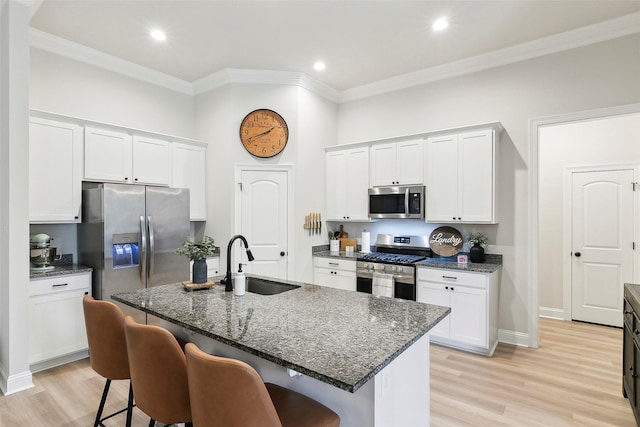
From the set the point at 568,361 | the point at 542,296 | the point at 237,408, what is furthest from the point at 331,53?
the point at 542,296

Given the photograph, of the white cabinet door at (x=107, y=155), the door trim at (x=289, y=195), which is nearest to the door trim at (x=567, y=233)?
the door trim at (x=289, y=195)

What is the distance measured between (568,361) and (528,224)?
4.54 feet

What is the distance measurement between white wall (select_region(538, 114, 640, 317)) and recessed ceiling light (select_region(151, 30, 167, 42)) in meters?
4.68

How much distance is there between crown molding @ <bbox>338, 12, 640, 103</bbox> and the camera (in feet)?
10.7

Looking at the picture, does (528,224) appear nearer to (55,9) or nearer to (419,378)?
(419,378)

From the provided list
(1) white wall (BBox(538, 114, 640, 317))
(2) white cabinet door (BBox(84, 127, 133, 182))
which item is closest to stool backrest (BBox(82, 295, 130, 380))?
(2) white cabinet door (BBox(84, 127, 133, 182))

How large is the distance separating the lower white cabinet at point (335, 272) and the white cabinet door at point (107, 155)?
98.4 inches

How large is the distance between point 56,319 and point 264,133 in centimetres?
292

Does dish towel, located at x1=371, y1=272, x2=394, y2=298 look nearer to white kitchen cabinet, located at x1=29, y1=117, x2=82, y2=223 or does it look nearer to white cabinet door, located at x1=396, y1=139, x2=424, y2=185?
white cabinet door, located at x1=396, y1=139, x2=424, y2=185

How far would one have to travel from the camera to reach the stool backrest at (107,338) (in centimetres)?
183

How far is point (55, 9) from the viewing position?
120 inches

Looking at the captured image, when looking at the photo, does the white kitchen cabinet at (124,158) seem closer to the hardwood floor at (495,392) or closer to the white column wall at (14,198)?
the white column wall at (14,198)

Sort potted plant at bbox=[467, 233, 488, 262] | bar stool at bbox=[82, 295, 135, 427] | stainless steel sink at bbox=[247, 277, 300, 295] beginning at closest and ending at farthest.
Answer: bar stool at bbox=[82, 295, 135, 427] < stainless steel sink at bbox=[247, 277, 300, 295] < potted plant at bbox=[467, 233, 488, 262]

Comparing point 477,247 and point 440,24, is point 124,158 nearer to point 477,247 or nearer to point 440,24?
point 440,24
